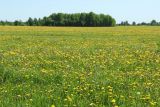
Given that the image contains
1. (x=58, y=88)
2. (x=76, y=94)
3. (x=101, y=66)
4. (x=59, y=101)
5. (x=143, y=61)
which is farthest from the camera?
(x=143, y=61)

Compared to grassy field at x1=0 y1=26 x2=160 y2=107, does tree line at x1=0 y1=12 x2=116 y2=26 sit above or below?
below

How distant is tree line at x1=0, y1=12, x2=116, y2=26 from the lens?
101312mm

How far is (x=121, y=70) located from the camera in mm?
11117

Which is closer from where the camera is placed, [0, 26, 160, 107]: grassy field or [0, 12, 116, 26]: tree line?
[0, 26, 160, 107]: grassy field

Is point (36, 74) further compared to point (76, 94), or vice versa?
point (36, 74)

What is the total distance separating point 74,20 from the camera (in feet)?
332

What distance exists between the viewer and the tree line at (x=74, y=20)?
101312mm

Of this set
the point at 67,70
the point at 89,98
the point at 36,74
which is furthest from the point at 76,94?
the point at 67,70

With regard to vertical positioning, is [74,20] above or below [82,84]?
below

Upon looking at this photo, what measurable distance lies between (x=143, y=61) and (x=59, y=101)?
5.95 meters

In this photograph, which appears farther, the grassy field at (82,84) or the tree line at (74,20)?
the tree line at (74,20)

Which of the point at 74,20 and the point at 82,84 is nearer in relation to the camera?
the point at 82,84

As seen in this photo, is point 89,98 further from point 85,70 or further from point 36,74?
point 85,70

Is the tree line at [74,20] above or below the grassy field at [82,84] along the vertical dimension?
below
